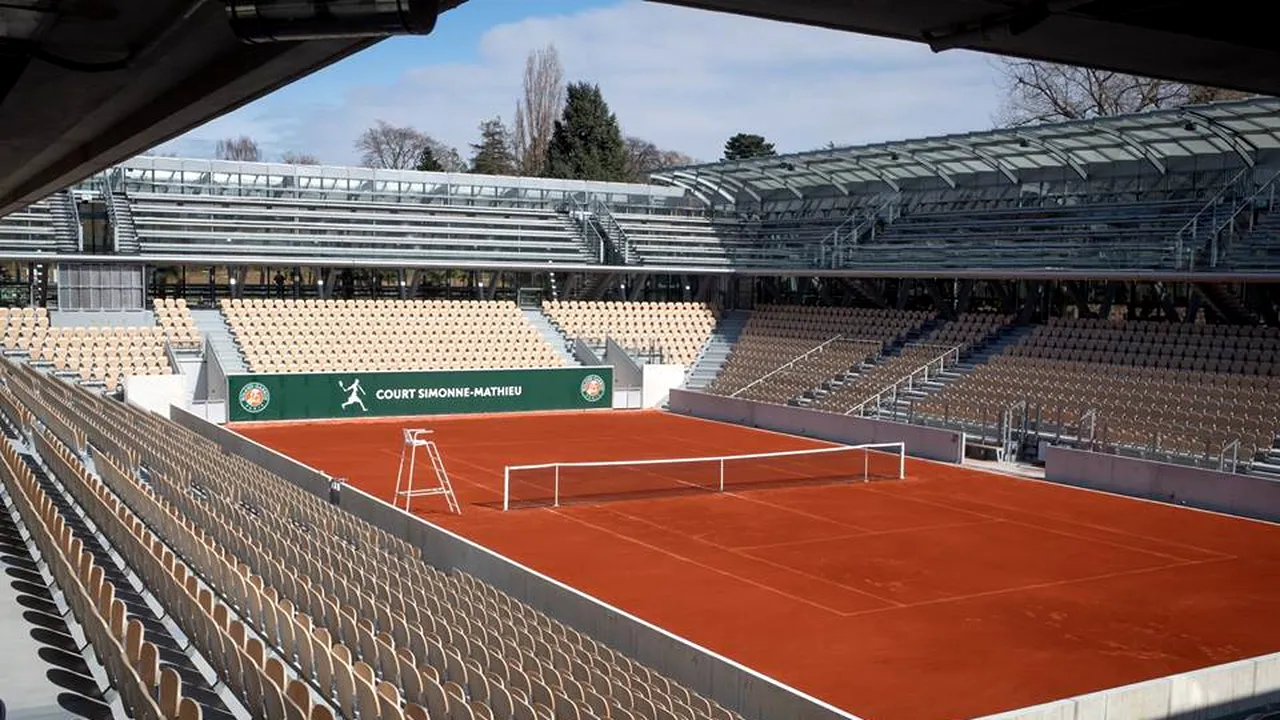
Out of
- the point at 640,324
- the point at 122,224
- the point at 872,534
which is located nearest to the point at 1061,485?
the point at 872,534

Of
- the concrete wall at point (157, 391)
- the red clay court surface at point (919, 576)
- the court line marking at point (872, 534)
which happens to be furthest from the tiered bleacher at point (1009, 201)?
the concrete wall at point (157, 391)

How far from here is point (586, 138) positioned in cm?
7531

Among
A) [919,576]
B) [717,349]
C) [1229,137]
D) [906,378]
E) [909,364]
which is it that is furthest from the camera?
[717,349]

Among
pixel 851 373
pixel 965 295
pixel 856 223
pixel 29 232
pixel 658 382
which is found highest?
pixel 856 223

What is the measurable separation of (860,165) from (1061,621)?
3167 centimetres

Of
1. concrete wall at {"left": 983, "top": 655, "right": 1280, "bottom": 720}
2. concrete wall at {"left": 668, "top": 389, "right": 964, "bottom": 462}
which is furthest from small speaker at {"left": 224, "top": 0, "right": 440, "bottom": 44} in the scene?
concrete wall at {"left": 668, "top": 389, "right": 964, "bottom": 462}

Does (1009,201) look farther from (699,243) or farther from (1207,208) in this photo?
(699,243)

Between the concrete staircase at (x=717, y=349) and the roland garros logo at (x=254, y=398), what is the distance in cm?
1518

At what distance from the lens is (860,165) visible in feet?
151

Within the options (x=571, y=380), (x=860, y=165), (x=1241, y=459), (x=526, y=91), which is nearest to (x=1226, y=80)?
(x=1241, y=459)

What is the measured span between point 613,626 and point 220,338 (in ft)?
97.0

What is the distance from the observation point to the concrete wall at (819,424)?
3195 cm

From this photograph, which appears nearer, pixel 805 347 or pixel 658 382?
pixel 658 382

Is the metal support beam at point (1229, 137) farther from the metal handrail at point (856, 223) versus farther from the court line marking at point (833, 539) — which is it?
the court line marking at point (833, 539)
